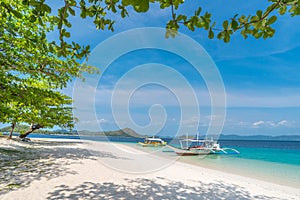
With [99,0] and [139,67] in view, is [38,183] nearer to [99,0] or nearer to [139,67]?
[99,0]

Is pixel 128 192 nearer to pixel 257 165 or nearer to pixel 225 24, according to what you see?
pixel 225 24

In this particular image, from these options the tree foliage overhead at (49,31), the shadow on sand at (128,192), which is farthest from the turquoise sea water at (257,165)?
the tree foliage overhead at (49,31)

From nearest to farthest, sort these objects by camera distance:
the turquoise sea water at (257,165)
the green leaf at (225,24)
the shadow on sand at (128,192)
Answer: the green leaf at (225,24), the shadow on sand at (128,192), the turquoise sea water at (257,165)

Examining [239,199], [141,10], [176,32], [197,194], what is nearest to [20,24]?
[176,32]

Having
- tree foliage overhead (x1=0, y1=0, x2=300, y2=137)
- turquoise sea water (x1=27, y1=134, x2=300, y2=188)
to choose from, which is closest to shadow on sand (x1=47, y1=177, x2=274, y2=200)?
tree foliage overhead (x1=0, y1=0, x2=300, y2=137)

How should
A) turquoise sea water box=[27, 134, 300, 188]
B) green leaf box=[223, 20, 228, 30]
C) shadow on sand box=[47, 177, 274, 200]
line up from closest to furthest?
1. green leaf box=[223, 20, 228, 30]
2. shadow on sand box=[47, 177, 274, 200]
3. turquoise sea water box=[27, 134, 300, 188]

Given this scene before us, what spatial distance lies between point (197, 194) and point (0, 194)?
5513 mm

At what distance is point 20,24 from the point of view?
6047 mm

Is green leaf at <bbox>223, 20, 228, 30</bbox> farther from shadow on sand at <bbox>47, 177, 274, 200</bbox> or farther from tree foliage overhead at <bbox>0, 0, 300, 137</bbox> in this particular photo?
shadow on sand at <bbox>47, 177, 274, 200</bbox>

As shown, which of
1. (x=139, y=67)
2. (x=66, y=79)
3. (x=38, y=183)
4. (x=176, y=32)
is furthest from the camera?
(x=139, y=67)

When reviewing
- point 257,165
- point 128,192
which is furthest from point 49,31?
point 257,165

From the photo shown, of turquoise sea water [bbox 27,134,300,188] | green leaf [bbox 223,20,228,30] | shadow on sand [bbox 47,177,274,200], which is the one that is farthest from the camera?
turquoise sea water [bbox 27,134,300,188]

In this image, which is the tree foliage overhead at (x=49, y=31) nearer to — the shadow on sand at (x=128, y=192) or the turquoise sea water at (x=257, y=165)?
the shadow on sand at (x=128, y=192)

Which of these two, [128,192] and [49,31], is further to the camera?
[49,31]
